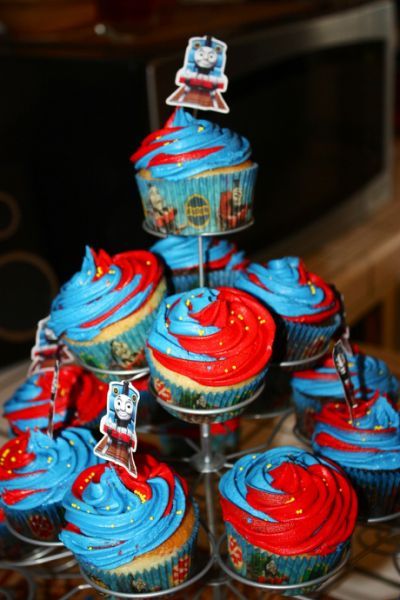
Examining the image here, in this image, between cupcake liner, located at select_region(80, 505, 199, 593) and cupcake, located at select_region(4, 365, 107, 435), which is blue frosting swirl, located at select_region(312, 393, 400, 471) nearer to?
Result: cupcake liner, located at select_region(80, 505, 199, 593)

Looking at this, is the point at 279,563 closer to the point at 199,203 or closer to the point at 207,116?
the point at 199,203

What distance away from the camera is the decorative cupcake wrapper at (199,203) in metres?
1.07

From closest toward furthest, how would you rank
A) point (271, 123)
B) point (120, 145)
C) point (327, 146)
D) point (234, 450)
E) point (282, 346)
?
1. point (282, 346)
2. point (234, 450)
3. point (120, 145)
4. point (271, 123)
5. point (327, 146)

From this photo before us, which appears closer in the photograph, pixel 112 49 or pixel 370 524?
pixel 370 524

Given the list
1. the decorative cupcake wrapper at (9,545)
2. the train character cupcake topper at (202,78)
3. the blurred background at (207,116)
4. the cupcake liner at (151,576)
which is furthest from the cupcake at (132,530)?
the blurred background at (207,116)

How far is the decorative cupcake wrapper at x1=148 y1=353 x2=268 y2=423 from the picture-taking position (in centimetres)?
98

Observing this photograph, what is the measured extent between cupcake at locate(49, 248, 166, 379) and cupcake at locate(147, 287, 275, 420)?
0.06 m

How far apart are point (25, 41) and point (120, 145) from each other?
0.39 meters

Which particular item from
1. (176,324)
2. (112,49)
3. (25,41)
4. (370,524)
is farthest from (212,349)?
(25,41)

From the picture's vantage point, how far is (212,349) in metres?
0.96

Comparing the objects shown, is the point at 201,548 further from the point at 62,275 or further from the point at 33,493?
the point at 62,275

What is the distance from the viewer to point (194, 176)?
106cm

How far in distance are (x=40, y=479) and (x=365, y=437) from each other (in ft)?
1.39

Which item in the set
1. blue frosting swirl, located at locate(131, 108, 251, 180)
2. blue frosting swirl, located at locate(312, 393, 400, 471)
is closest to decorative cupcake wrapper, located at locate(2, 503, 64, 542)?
blue frosting swirl, located at locate(312, 393, 400, 471)
